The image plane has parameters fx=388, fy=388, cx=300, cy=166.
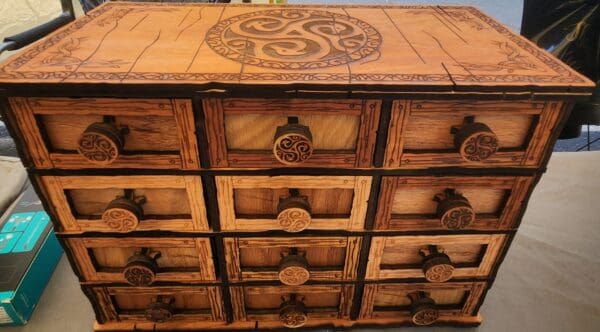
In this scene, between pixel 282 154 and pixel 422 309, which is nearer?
pixel 282 154

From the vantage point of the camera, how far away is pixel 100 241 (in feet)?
3.71

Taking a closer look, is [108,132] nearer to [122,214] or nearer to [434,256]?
[122,214]

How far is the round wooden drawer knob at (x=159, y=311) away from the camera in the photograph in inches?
48.9

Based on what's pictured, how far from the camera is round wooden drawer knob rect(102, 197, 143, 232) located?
101 centimetres

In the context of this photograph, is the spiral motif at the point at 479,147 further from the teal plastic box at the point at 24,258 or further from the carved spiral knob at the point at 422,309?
the teal plastic box at the point at 24,258

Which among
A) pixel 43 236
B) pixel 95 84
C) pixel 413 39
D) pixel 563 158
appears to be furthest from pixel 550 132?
pixel 43 236

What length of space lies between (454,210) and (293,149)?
1.56ft

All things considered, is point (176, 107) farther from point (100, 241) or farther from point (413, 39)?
point (413, 39)

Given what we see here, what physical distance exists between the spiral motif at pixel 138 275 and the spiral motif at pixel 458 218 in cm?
86

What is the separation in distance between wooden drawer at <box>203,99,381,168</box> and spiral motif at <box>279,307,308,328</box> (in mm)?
539

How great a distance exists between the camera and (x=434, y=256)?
3.86ft

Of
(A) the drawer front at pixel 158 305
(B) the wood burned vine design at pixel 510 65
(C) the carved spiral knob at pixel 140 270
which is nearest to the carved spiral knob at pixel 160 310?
(A) the drawer front at pixel 158 305

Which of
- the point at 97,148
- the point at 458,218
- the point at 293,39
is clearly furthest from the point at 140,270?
the point at 458,218

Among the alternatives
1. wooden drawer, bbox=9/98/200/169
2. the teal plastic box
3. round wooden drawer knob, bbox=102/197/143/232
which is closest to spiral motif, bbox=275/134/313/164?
wooden drawer, bbox=9/98/200/169
